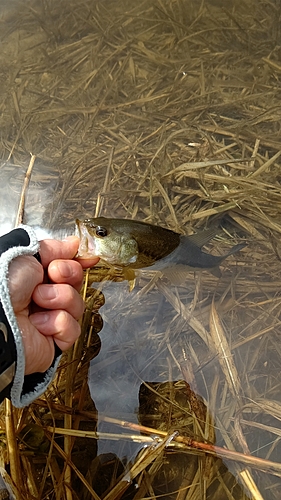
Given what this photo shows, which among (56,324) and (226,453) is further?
(226,453)

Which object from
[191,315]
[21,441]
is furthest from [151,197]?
[21,441]

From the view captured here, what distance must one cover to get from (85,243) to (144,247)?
0.26m

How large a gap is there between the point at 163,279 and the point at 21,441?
969 mm

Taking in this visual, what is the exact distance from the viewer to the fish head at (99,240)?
1.97 metres

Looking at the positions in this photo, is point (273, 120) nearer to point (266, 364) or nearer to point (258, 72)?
point (258, 72)

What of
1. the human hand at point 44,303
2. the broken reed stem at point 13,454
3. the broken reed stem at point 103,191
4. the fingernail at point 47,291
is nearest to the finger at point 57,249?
the human hand at point 44,303

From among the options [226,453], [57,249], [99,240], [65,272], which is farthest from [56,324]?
[226,453]

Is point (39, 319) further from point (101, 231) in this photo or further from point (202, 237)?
point (202, 237)

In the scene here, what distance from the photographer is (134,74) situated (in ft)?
10.6

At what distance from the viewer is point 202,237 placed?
2.36m

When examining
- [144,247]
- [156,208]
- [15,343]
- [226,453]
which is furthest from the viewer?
[156,208]

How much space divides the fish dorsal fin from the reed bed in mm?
72

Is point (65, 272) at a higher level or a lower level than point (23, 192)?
higher

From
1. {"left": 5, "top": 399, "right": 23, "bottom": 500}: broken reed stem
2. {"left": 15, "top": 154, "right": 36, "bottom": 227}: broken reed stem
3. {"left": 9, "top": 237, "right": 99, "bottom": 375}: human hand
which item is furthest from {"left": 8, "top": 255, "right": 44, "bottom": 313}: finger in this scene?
{"left": 15, "top": 154, "right": 36, "bottom": 227}: broken reed stem
